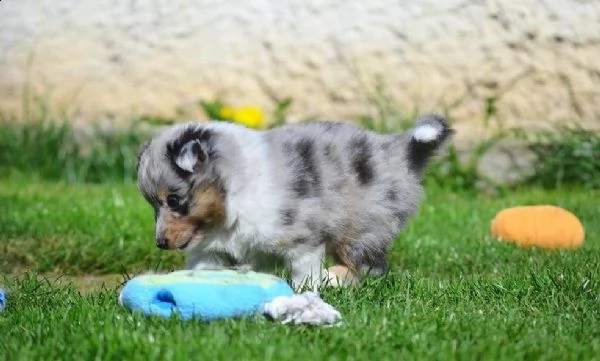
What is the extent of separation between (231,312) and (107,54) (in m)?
6.25

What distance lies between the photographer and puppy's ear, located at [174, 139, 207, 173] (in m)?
4.58

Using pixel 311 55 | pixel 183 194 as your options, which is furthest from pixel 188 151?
pixel 311 55

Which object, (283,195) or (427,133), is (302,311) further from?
(427,133)

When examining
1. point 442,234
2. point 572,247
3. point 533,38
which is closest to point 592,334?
point 572,247

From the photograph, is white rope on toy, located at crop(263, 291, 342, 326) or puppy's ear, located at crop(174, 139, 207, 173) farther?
puppy's ear, located at crop(174, 139, 207, 173)

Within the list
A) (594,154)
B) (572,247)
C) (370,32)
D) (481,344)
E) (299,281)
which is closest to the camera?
(481,344)

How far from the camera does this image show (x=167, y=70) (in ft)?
32.2

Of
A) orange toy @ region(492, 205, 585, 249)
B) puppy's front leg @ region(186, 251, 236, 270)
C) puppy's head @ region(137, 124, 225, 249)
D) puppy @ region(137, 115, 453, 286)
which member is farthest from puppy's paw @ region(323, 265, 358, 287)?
orange toy @ region(492, 205, 585, 249)

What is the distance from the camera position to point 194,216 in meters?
4.67

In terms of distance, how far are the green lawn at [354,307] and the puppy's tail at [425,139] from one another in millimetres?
560

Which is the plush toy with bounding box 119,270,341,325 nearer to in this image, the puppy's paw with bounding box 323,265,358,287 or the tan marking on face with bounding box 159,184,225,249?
the tan marking on face with bounding box 159,184,225,249

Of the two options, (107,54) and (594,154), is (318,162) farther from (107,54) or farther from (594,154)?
(107,54)

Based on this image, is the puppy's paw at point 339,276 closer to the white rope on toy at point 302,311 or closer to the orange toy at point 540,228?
the white rope on toy at point 302,311

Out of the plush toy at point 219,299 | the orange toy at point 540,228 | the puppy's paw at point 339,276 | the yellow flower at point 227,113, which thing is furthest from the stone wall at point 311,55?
the plush toy at point 219,299
